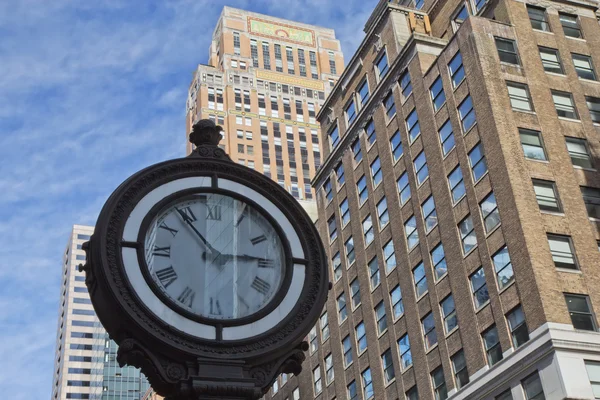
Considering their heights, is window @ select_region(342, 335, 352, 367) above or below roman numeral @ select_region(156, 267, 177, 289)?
above

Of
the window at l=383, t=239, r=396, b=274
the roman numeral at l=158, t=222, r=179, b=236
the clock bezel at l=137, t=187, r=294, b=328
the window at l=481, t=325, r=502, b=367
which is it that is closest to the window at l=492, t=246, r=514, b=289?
the window at l=481, t=325, r=502, b=367

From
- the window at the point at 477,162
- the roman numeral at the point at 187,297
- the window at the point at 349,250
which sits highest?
the window at the point at 349,250

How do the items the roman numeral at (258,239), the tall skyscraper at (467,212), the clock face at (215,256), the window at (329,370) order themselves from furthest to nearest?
the window at (329,370)
the tall skyscraper at (467,212)
the roman numeral at (258,239)
the clock face at (215,256)

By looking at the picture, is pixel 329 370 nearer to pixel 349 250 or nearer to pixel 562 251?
pixel 349 250

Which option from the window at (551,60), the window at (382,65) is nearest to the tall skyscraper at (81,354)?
the window at (382,65)

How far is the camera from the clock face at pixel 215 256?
439cm

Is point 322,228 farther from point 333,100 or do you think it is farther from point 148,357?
point 148,357

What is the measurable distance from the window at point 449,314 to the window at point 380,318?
569 cm

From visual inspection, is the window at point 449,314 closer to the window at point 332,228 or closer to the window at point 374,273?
the window at point 374,273

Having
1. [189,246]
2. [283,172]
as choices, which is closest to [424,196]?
[189,246]

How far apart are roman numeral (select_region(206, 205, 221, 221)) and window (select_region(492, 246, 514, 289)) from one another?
3116 cm

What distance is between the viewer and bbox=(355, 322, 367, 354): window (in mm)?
46500

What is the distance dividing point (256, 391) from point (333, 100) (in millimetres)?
54374

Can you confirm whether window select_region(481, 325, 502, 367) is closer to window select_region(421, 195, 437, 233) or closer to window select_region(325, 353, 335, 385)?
window select_region(421, 195, 437, 233)
